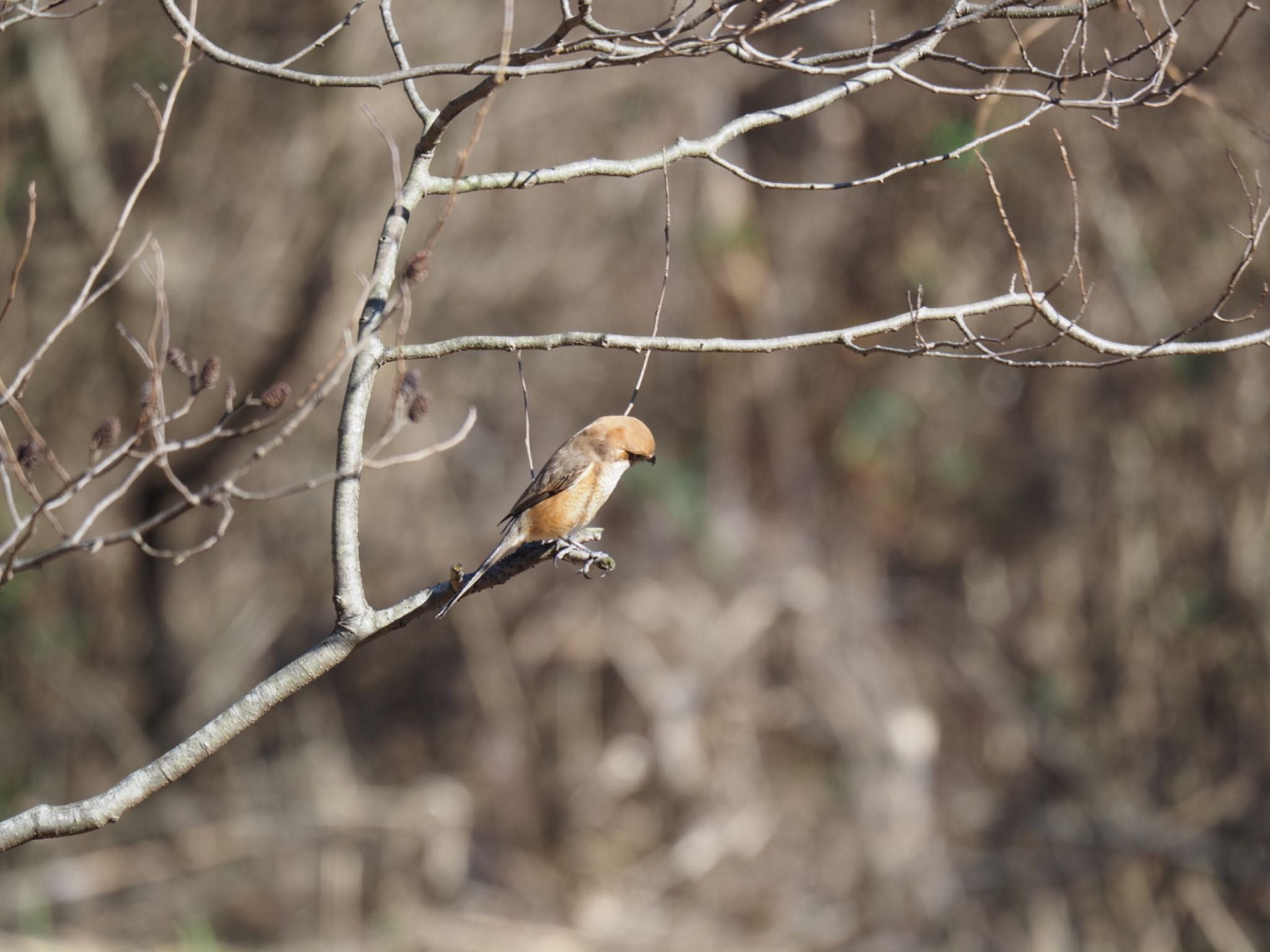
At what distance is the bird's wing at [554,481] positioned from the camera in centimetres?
345

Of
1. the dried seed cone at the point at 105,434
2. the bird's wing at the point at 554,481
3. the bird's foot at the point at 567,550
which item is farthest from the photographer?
the bird's wing at the point at 554,481

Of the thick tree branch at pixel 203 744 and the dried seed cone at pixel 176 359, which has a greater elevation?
the dried seed cone at pixel 176 359

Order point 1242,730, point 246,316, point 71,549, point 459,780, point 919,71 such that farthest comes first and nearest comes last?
1. point 459,780
2. point 246,316
3. point 1242,730
4. point 919,71
5. point 71,549

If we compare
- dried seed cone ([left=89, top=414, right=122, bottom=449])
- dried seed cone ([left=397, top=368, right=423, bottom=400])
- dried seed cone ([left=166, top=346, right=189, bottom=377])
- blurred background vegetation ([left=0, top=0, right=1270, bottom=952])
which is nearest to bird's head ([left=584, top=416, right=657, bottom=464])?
dried seed cone ([left=397, top=368, right=423, bottom=400])

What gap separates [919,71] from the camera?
22.4ft

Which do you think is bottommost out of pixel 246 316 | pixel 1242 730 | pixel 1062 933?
pixel 1062 933

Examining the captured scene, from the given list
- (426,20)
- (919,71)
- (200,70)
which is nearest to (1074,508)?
(919,71)

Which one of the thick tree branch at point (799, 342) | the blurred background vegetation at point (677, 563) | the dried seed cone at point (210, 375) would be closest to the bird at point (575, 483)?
the thick tree branch at point (799, 342)

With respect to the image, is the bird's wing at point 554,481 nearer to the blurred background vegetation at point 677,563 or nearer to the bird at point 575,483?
the bird at point 575,483

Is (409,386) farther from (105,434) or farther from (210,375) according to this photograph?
(105,434)

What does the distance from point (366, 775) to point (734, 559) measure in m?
3.06

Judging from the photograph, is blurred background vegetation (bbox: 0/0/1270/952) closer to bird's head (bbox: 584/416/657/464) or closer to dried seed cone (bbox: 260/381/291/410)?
bird's head (bbox: 584/416/657/464)

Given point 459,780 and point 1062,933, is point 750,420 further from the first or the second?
point 1062,933

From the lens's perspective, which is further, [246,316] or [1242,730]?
[246,316]
